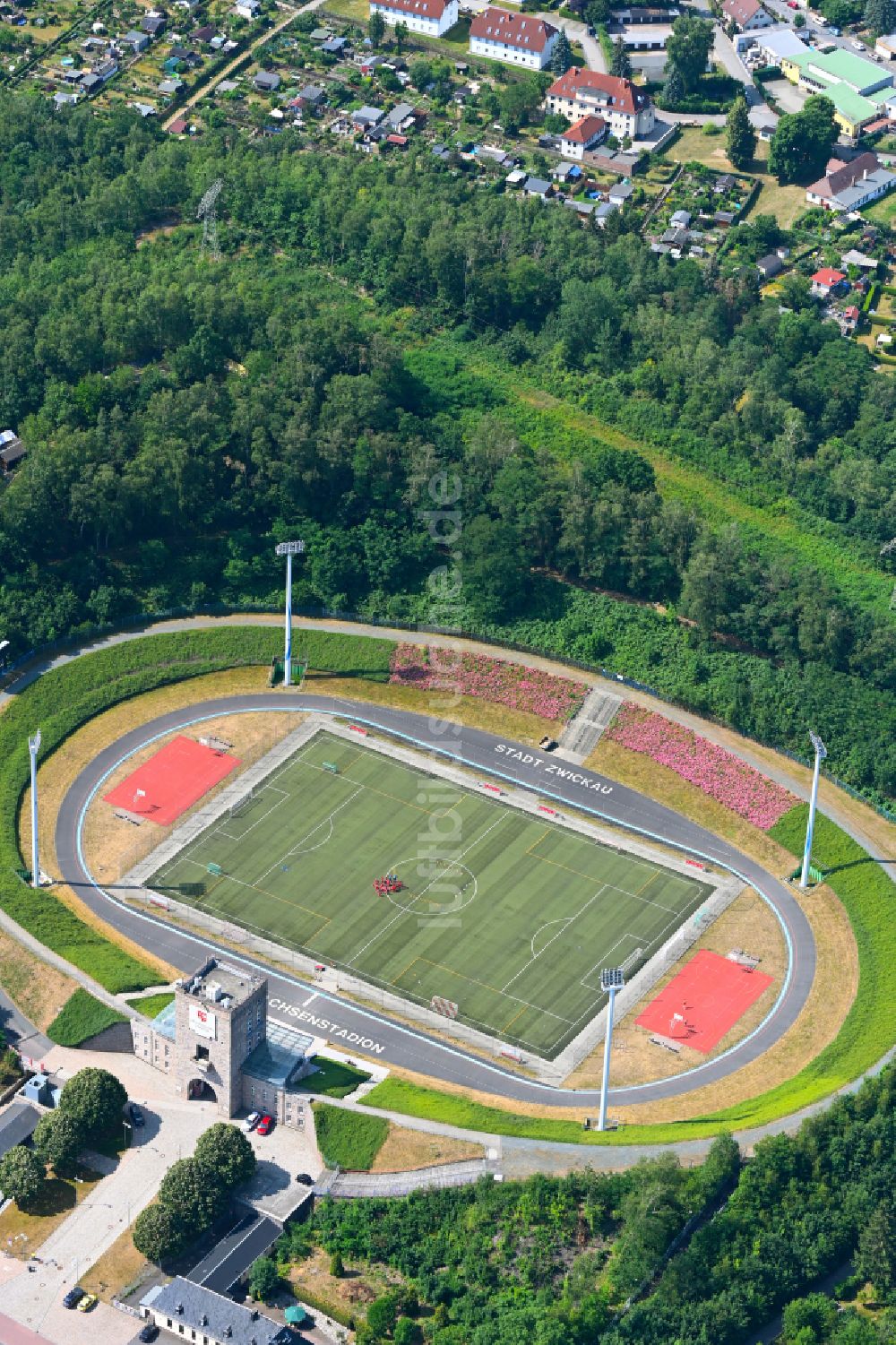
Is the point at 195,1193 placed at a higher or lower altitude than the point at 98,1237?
higher

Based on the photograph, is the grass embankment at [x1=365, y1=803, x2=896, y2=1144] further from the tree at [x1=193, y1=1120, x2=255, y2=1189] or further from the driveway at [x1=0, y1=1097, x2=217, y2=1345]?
the driveway at [x1=0, y1=1097, x2=217, y2=1345]

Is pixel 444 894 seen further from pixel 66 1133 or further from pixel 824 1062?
pixel 66 1133

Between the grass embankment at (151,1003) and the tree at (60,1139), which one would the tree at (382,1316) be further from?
the grass embankment at (151,1003)

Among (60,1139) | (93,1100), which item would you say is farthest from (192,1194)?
(60,1139)

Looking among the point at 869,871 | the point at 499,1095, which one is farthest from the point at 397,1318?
the point at 869,871

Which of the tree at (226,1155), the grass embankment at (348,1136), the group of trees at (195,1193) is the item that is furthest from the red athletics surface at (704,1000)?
the group of trees at (195,1193)

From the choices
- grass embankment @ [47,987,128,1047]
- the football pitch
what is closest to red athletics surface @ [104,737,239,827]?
the football pitch

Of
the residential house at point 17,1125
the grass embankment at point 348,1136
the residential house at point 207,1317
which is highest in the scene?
the residential house at point 207,1317

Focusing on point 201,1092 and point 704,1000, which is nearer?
point 201,1092
